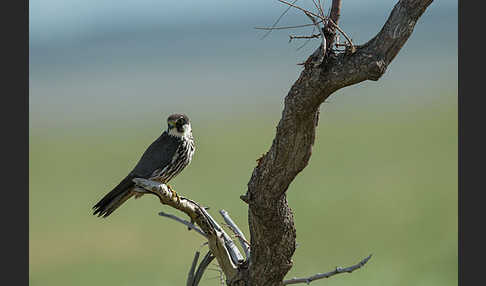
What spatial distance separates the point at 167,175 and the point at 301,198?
37.7 feet

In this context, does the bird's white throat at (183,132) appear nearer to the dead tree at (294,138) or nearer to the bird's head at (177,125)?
the bird's head at (177,125)

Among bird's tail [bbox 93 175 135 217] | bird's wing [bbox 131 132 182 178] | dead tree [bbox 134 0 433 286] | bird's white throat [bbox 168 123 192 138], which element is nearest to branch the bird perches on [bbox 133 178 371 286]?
dead tree [bbox 134 0 433 286]

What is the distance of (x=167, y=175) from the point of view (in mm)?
5934

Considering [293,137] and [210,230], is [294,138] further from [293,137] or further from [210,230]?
[210,230]

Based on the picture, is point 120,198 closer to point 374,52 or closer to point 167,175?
point 167,175

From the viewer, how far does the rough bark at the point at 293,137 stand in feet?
12.6

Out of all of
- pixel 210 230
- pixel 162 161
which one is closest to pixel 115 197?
pixel 162 161

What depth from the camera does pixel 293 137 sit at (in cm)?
416

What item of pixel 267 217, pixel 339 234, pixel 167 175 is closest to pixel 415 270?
pixel 339 234

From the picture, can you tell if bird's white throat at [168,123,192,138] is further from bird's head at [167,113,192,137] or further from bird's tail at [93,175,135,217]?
bird's tail at [93,175,135,217]

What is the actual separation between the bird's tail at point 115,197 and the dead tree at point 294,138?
0.41 metres

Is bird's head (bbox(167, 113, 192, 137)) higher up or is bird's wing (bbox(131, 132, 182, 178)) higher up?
bird's head (bbox(167, 113, 192, 137))

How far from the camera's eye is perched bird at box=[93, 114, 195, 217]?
18.0 ft

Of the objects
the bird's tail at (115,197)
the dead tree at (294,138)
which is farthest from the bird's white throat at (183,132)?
the dead tree at (294,138)
